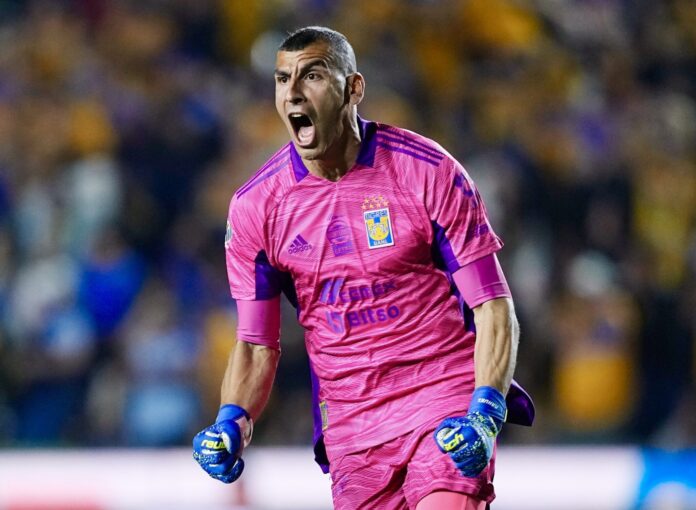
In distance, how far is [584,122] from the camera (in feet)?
34.6

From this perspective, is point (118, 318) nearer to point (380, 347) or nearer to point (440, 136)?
point (440, 136)

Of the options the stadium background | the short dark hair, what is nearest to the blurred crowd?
the stadium background

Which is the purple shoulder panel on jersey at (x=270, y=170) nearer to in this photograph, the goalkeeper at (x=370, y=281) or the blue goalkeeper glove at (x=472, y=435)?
the goalkeeper at (x=370, y=281)

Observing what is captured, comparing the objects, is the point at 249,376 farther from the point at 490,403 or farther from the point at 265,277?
the point at 490,403

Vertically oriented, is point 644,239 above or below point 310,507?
above

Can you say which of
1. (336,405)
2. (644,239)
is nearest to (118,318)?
(644,239)

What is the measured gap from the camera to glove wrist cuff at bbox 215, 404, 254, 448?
4590 millimetres

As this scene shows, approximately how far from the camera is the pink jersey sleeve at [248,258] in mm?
4656

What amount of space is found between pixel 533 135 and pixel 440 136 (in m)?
0.74

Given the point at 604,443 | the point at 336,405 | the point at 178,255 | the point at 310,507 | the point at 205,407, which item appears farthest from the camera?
the point at 178,255

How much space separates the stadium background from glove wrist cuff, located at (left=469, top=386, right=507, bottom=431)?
3803 millimetres

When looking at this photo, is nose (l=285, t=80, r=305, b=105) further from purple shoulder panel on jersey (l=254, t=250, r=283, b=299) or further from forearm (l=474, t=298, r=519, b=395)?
forearm (l=474, t=298, r=519, b=395)

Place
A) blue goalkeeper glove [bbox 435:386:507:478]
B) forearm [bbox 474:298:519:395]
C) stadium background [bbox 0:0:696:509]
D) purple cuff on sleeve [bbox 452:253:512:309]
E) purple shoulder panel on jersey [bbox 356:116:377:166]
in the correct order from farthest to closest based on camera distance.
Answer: stadium background [bbox 0:0:696:509], purple shoulder panel on jersey [bbox 356:116:377:166], purple cuff on sleeve [bbox 452:253:512:309], forearm [bbox 474:298:519:395], blue goalkeeper glove [bbox 435:386:507:478]

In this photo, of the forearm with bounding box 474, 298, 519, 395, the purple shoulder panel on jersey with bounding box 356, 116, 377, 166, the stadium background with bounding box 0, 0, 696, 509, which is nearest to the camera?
the forearm with bounding box 474, 298, 519, 395
